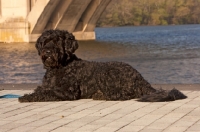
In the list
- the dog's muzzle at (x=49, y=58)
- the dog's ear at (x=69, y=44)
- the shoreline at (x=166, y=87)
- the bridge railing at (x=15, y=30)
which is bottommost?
the shoreline at (x=166, y=87)

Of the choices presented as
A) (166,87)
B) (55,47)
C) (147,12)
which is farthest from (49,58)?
(147,12)

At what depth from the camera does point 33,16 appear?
157 ft

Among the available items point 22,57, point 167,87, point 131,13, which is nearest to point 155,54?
point 22,57

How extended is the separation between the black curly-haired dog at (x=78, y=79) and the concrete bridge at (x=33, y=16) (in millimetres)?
37262

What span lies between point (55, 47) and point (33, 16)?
128ft

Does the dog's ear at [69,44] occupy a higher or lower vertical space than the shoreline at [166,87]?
higher

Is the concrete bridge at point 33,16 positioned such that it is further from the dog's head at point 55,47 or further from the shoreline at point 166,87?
the dog's head at point 55,47

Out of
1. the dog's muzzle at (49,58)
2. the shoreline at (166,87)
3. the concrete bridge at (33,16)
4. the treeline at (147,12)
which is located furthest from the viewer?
the treeline at (147,12)

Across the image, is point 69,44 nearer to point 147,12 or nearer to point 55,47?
point 55,47

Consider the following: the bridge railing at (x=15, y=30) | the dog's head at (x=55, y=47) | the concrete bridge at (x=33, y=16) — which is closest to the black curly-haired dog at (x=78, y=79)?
the dog's head at (x=55, y=47)

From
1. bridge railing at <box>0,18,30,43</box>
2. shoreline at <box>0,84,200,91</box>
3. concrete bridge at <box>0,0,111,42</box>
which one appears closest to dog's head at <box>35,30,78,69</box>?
shoreline at <box>0,84,200,91</box>

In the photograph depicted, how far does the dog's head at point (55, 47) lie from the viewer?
917cm

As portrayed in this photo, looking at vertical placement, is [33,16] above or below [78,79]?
above

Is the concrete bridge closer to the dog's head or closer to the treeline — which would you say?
the dog's head
